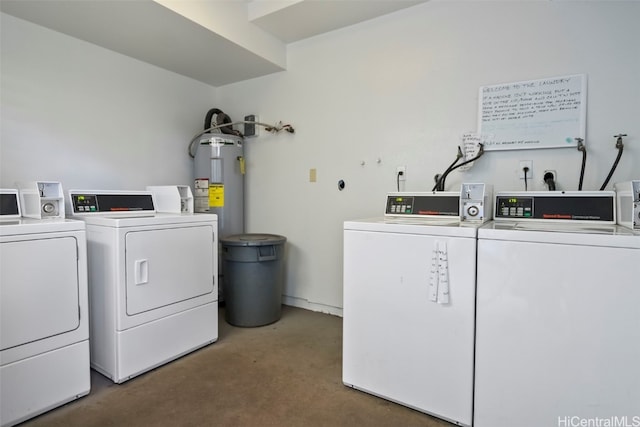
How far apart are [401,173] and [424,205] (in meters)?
0.52

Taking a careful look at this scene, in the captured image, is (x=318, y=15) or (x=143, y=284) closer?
(x=143, y=284)

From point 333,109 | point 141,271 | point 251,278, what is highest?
point 333,109

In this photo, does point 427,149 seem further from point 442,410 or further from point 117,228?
point 117,228

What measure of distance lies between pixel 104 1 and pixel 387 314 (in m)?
2.59

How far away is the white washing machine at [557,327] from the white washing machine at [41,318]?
6.71 feet

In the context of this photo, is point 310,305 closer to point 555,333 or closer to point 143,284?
point 143,284

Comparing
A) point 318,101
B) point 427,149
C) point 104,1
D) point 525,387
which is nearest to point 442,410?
point 525,387

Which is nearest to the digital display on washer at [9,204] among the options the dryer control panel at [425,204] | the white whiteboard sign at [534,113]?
the dryer control panel at [425,204]

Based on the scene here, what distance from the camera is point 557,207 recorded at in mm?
1888

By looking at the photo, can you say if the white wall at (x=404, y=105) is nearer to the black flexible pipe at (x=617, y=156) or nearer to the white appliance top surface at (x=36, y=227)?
the black flexible pipe at (x=617, y=156)

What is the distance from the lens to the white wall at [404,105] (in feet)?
6.59

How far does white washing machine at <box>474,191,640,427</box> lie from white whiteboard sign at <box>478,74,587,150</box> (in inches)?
36.8

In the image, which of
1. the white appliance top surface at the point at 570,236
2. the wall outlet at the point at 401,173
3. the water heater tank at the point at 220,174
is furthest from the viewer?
the water heater tank at the point at 220,174

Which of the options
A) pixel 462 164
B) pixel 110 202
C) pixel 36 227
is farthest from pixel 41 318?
pixel 462 164
